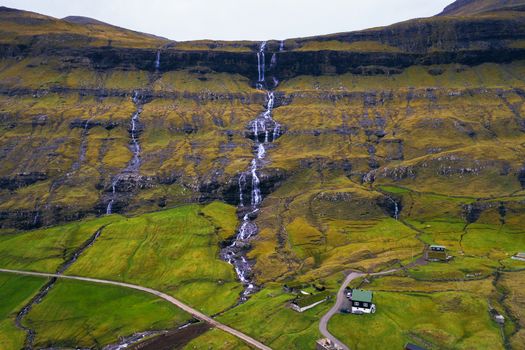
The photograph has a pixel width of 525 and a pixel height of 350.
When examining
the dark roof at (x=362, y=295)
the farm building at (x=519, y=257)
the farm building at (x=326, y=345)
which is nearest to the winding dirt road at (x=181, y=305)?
A: the farm building at (x=326, y=345)

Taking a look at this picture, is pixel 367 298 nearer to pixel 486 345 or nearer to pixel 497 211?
pixel 486 345

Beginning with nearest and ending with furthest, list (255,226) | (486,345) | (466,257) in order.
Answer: (486,345), (466,257), (255,226)

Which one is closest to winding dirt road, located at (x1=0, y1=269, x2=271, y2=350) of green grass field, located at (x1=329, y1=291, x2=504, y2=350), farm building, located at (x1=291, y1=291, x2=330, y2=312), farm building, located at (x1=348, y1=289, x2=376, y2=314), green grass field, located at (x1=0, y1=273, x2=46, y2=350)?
green grass field, located at (x1=0, y1=273, x2=46, y2=350)

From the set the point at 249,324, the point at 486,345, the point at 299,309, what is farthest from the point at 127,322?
the point at 486,345

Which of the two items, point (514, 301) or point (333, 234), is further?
point (333, 234)

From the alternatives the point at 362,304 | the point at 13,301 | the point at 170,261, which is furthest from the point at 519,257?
the point at 13,301

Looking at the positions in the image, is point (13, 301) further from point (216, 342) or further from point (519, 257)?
point (519, 257)

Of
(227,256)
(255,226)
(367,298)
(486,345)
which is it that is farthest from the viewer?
(255,226)

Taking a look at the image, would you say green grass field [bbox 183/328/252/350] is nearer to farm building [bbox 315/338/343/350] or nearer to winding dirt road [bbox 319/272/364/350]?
farm building [bbox 315/338/343/350]
